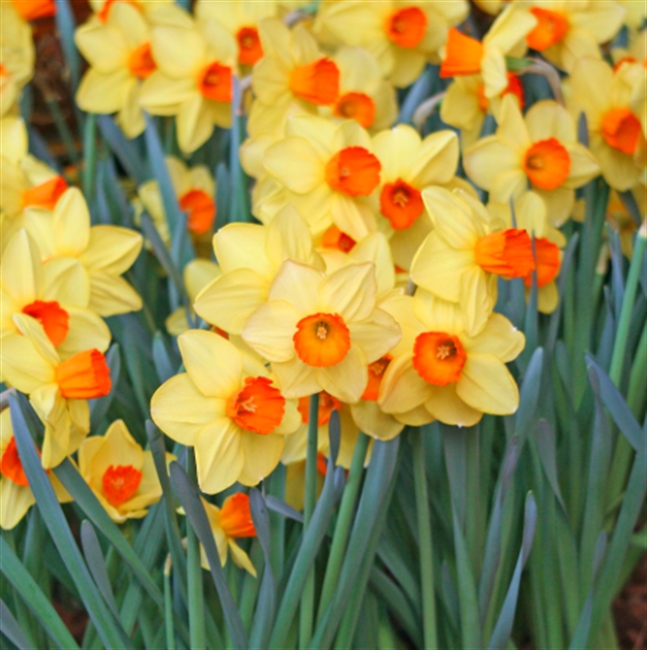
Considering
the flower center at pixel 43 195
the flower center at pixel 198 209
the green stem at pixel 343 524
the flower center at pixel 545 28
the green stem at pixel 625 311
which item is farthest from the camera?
the flower center at pixel 198 209

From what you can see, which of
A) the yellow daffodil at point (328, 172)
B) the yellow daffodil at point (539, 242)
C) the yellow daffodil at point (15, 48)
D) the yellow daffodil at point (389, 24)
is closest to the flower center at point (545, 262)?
the yellow daffodil at point (539, 242)

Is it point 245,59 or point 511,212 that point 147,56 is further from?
point 511,212

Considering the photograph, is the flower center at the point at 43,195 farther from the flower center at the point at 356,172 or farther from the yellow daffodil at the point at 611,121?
the yellow daffodil at the point at 611,121

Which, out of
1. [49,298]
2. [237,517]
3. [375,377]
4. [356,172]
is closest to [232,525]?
[237,517]

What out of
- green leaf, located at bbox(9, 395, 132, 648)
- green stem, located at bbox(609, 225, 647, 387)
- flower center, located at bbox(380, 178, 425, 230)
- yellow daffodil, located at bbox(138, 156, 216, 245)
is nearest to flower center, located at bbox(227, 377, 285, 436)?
green leaf, located at bbox(9, 395, 132, 648)

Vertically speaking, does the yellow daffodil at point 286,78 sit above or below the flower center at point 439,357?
above

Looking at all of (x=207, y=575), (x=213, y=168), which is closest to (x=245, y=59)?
(x=213, y=168)
